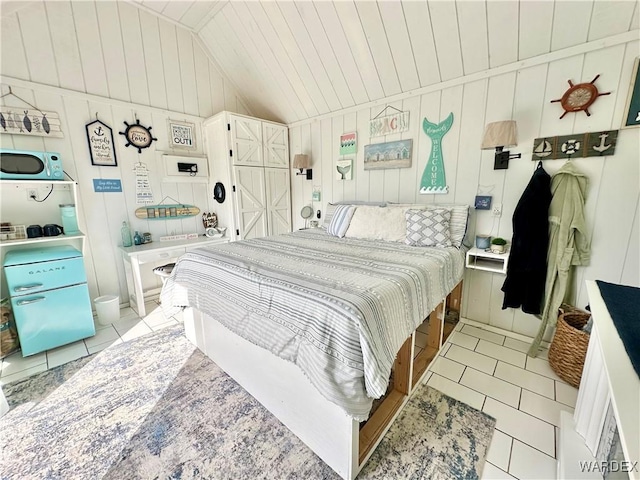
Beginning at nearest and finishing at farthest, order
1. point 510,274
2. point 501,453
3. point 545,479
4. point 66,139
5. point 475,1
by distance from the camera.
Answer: point 545,479
point 501,453
point 475,1
point 510,274
point 66,139

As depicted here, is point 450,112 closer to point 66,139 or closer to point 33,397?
point 66,139

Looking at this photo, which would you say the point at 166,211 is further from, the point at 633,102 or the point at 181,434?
the point at 633,102

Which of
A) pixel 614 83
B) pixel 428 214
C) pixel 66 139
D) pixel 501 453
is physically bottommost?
pixel 501 453

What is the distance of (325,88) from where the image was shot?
10.0ft

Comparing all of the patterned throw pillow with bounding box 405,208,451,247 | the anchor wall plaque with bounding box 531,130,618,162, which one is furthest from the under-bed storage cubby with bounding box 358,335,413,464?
the anchor wall plaque with bounding box 531,130,618,162

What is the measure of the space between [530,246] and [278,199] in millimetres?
2953

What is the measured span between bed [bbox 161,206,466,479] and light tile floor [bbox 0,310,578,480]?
0.83 feet

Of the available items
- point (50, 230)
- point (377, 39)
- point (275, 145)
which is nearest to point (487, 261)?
point (377, 39)

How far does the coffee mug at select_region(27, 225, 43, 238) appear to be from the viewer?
7.51ft

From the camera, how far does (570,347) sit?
179 centimetres

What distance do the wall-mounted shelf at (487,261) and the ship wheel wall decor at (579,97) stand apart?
1.13 metres

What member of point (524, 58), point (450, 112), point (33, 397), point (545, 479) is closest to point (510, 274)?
point (545, 479)

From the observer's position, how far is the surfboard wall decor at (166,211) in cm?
314

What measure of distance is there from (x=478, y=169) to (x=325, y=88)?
1.87m
